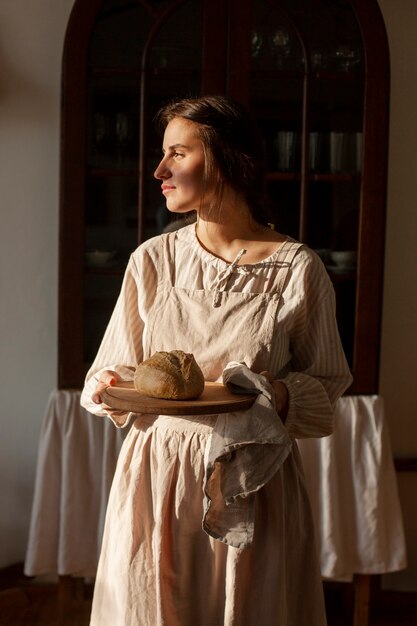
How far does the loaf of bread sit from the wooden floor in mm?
1533

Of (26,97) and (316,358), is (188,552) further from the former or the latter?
(26,97)

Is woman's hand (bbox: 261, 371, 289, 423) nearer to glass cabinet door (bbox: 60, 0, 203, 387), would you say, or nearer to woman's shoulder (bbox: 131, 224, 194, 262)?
woman's shoulder (bbox: 131, 224, 194, 262)

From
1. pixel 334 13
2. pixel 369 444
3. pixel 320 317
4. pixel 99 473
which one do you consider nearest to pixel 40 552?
pixel 99 473

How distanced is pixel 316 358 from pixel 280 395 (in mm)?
141

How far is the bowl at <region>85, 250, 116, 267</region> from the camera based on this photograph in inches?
99.8

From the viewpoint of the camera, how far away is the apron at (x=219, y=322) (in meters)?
1.37

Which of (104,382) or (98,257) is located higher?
(98,257)

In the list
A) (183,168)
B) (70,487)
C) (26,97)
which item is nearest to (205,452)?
(183,168)

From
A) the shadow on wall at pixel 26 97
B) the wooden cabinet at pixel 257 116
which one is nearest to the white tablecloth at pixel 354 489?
the wooden cabinet at pixel 257 116

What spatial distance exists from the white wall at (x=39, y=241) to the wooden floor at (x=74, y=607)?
0.15 metres

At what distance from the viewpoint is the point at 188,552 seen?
4.47ft

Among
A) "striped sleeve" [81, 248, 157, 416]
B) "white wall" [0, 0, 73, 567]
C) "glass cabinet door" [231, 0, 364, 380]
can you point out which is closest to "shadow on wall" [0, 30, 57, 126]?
"white wall" [0, 0, 73, 567]

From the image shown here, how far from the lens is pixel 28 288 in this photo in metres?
2.78

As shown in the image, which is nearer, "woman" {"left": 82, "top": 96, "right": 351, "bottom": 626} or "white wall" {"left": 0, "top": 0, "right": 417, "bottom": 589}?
"woman" {"left": 82, "top": 96, "right": 351, "bottom": 626}
